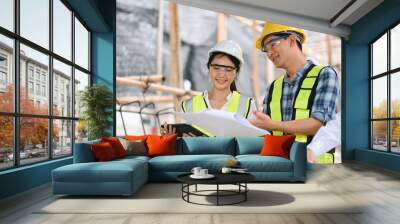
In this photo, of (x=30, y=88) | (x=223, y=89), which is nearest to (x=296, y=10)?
(x=223, y=89)

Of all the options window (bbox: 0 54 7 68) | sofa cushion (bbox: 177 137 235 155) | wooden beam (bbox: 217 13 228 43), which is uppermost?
wooden beam (bbox: 217 13 228 43)

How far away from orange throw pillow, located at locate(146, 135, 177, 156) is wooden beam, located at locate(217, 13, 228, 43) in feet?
17.6

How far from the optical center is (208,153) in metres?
6.19

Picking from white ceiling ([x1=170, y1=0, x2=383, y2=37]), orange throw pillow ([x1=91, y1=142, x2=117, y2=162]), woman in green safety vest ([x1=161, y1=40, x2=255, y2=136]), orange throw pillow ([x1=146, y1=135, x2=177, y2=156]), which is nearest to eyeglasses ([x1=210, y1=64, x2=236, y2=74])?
woman in green safety vest ([x1=161, y1=40, x2=255, y2=136])

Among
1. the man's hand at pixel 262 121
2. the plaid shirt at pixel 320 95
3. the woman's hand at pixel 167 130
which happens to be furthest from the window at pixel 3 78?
the plaid shirt at pixel 320 95

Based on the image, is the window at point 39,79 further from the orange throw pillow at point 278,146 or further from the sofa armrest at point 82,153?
the orange throw pillow at point 278,146

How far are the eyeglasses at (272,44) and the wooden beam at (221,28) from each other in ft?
11.4

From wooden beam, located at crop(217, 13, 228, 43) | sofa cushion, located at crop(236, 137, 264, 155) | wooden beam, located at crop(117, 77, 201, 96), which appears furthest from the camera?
wooden beam, located at crop(217, 13, 228, 43)

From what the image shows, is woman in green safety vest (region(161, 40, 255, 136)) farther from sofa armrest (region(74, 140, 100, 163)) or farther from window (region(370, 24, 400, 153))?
window (region(370, 24, 400, 153))

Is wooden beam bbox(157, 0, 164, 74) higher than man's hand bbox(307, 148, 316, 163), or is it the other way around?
wooden beam bbox(157, 0, 164, 74)

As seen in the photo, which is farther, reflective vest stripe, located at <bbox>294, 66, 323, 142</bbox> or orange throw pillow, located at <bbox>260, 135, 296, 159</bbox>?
reflective vest stripe, located at <bbox>294, 66, 323, 142</bbox>

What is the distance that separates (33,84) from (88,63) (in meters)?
2.78

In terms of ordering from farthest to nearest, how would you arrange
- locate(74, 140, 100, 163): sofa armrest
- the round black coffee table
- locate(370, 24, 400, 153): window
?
locate(370, 24, 400, 153): window < locate(74, 140, 100, 163): sofa armrest < the round black coffee table

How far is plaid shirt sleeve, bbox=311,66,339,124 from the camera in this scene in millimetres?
7117
